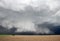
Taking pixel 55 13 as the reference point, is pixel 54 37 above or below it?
below

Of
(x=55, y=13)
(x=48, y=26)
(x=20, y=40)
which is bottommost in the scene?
(x=20, y=40)

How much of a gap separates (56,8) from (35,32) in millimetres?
564

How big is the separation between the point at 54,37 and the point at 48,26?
8.8 inches

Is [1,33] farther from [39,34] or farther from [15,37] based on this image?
[39,34]

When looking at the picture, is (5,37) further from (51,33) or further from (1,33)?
(51,33)

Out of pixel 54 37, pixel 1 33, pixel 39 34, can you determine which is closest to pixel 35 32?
pixel 39 34

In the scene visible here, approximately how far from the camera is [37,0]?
149 inches

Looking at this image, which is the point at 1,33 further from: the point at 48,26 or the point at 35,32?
the point at 48,26

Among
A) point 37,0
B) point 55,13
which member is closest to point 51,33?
point 55,13

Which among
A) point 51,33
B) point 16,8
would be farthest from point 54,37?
point 16,8

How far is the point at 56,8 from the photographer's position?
149 inches

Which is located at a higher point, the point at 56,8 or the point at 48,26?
the point at 56,8

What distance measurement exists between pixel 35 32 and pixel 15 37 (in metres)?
0.36

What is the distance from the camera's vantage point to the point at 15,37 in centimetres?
376
